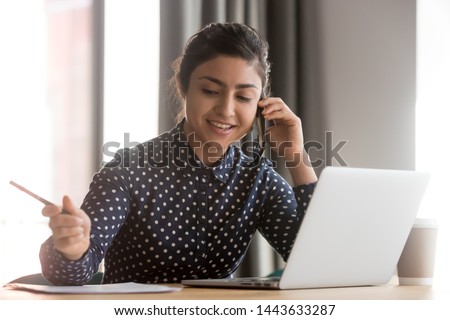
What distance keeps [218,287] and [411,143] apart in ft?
5.33

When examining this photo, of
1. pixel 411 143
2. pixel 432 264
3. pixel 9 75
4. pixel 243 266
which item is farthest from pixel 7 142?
pixel 432 264

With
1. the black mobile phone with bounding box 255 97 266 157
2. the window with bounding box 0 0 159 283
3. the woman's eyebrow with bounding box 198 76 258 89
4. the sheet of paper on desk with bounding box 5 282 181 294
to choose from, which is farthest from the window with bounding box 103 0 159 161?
the sheet of paper on desk with bounding box 5 282 181 294

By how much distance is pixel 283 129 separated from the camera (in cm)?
174

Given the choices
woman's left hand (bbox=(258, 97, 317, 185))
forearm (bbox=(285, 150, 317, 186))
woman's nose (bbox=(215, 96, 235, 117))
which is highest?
woman's nose (bbox=(215, 96, 235, 117))

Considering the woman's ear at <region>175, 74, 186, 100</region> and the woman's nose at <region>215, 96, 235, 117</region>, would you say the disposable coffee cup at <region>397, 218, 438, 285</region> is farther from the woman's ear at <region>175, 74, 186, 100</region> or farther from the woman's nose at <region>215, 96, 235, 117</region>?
the woman's ear at <region>175, 74, 186, 100</region>

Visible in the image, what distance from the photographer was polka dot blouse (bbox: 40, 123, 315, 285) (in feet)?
5.22

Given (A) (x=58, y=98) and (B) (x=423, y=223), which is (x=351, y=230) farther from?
(A) (x=58, y=98)

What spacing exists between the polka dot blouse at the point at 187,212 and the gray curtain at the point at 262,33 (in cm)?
116

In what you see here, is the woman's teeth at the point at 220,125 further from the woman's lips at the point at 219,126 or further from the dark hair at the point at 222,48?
the dark hair at the point at 222,48

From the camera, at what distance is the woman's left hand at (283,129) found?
1686 mm

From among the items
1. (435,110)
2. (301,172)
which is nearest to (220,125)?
(301,172)

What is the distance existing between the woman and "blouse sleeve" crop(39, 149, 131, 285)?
2cm

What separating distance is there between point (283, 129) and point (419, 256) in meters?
0.50

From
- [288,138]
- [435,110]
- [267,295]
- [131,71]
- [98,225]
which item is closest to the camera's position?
[267,295]
